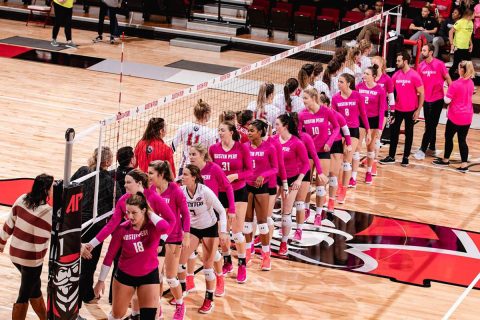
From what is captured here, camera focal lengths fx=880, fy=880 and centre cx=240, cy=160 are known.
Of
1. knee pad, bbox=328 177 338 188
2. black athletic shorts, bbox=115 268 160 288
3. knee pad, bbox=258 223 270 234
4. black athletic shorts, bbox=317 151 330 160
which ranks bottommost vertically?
knee pad, bbox=258 223 270 234

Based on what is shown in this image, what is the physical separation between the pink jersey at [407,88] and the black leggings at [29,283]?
27.2 feet

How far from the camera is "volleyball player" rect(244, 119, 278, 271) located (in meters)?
10.4

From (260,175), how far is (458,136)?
614 centimetres

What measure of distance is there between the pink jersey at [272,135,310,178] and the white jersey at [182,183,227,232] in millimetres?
1890

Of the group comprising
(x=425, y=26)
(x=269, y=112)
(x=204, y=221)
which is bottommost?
(x=204, y=221)

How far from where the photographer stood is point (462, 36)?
810 inches

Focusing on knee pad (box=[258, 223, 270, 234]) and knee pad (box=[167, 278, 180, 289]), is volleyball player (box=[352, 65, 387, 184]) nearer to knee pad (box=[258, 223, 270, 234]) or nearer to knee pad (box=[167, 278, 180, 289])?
knee pad (box=[258, 223, 270, 234])

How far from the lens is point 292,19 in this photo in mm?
25234

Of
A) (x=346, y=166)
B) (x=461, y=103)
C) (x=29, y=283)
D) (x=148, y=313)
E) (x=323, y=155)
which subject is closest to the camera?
(x=148, y=313)

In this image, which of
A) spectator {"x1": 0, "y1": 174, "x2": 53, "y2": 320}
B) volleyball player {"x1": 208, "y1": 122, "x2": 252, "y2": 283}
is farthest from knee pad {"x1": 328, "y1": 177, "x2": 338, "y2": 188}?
spectator {"x1": 0, "y1": 174, "x2": 53, "y2": 320}

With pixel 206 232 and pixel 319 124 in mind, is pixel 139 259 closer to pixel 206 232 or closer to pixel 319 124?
pixel 206 232

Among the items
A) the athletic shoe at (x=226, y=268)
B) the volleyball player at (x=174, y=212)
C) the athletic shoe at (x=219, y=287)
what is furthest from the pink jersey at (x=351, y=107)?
the volleyball player at (x=174, y=212)

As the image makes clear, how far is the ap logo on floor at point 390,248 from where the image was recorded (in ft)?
36.7

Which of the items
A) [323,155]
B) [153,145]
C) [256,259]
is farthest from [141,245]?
[323,155]
